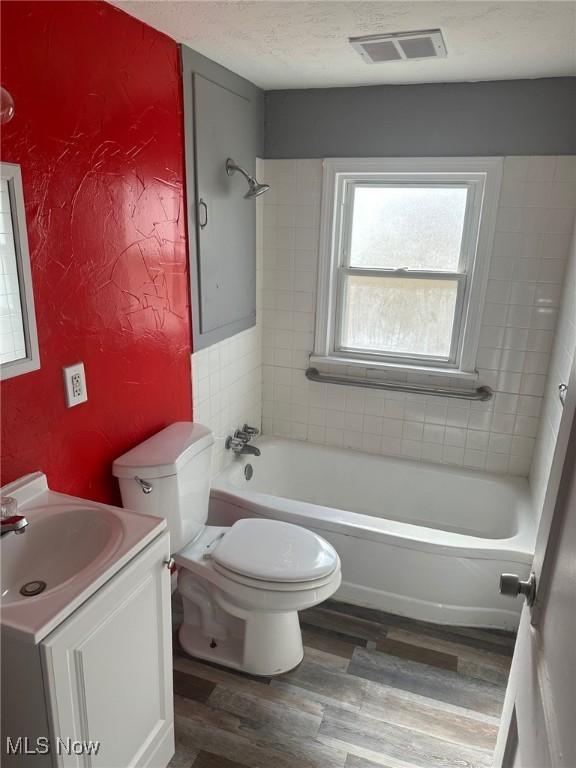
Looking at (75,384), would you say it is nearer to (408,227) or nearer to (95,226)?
(95,226)

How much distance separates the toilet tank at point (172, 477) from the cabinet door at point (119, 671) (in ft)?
1.30

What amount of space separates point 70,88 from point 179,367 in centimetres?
106

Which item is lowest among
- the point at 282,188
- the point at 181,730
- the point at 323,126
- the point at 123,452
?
the point at 181,730

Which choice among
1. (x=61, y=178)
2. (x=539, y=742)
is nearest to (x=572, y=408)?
(x=539, y=742)

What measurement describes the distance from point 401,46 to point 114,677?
216cm

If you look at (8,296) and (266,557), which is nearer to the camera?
(8,296)

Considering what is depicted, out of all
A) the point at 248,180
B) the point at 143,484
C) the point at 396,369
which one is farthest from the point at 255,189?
the point at 143,484

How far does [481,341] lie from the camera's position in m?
2.64

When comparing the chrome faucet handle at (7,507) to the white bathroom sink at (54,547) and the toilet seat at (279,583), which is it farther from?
the toilet seat at (279,583)

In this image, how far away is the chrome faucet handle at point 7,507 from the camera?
1.30m

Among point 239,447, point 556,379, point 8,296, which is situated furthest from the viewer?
point 239,447

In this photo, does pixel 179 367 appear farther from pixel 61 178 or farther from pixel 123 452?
pixel 61 178

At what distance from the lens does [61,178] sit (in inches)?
58.2

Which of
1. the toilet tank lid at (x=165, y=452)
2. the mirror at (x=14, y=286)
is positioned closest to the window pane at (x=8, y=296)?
the mirror at (x=14, y=286)
